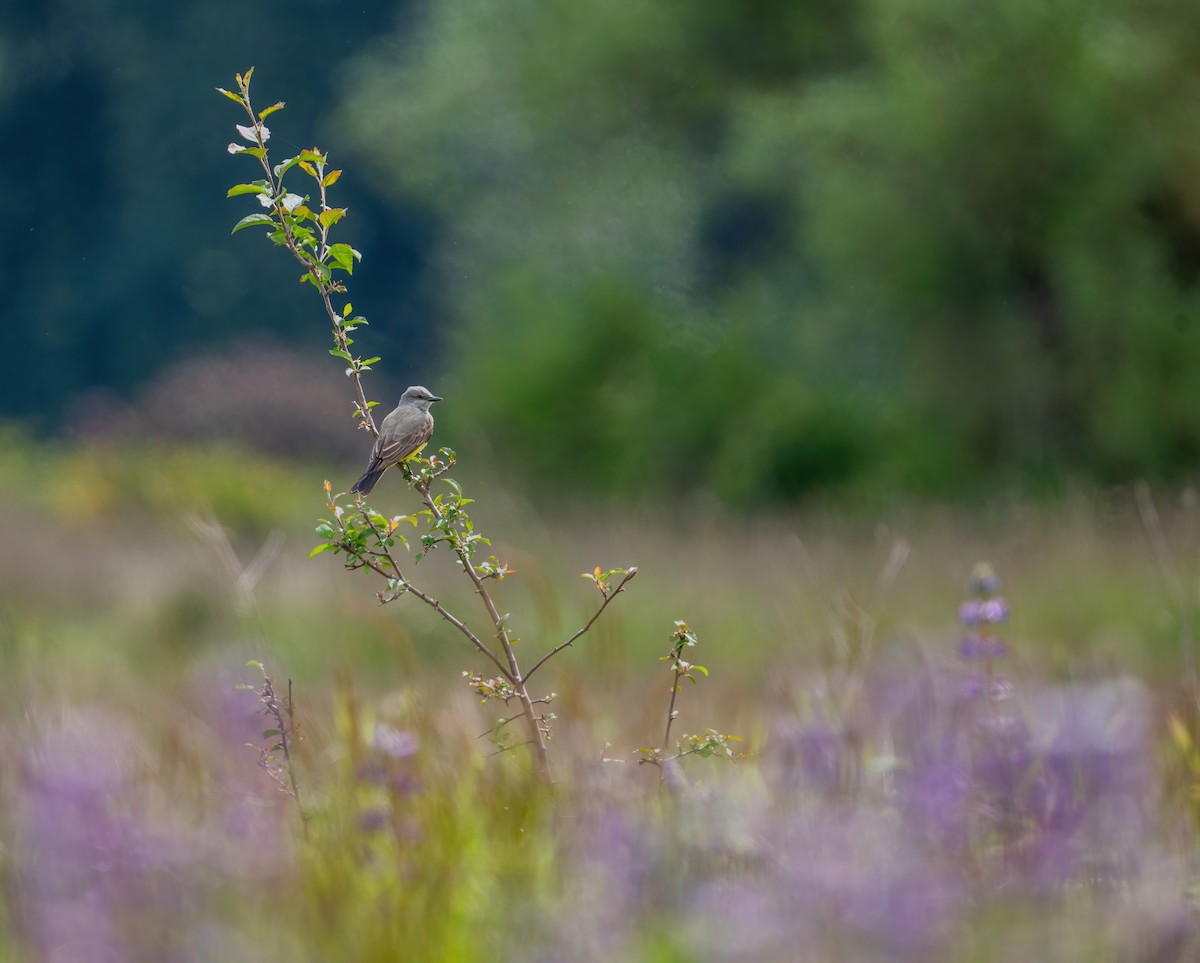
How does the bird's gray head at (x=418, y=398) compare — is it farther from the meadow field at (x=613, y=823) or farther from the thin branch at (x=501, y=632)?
the meadow field at (x=613, y=823)

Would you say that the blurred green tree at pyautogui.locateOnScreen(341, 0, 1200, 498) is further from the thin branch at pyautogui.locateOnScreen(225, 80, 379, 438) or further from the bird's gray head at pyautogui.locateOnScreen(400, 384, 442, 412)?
the thin branch at pyautogui.locateOnScreen(225, 80, 379, 438)

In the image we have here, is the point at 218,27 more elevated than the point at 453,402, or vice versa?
the point at 218,27

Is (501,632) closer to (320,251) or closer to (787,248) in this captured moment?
(320,251)

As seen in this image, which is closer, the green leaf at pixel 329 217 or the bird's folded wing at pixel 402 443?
the green leaf at pixel 329 217

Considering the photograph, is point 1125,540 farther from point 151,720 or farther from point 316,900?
point 316,900

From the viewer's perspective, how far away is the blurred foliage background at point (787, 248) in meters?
10.3

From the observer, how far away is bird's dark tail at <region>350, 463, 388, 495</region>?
2432 millimetres

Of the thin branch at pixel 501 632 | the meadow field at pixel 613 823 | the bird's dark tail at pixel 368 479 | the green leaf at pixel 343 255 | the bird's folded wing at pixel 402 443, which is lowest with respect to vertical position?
the meadow field at pixel 613 823

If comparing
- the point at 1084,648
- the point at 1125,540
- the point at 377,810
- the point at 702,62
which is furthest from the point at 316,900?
the point at 702,62

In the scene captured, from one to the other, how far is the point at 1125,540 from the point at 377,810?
6706 mm

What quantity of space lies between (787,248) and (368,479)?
11.5 metres

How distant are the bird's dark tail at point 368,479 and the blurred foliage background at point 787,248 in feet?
28.4

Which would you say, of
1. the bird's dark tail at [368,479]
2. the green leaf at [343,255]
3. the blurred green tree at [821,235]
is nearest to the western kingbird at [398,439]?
the bird's dark tail at [368,479]

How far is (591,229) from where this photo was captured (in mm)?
14008
